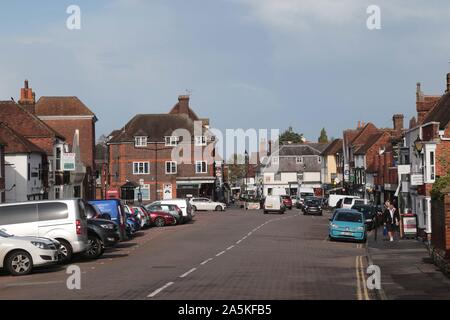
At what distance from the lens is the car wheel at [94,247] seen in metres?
27.3

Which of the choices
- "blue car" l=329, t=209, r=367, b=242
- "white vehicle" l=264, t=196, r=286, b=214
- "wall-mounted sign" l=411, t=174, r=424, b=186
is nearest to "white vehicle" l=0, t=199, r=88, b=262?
"blue car" l=329, t=209, r=367, b=242

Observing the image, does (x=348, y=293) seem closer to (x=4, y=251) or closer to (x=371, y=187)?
(x=4, y=251)

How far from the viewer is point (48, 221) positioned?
81.5ft

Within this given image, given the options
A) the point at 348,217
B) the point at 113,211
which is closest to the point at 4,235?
the point at 113,211

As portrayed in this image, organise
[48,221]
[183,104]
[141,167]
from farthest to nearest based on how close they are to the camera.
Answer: [183,104]
[141,167]
[48,221]

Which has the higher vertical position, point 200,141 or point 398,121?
point 398,121

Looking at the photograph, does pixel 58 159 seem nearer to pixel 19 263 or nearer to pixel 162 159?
pixel 162 159

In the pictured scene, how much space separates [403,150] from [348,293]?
118ft

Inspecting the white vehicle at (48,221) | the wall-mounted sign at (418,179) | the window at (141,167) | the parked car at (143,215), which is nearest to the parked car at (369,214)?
the wall-mounted sign at (418,179)

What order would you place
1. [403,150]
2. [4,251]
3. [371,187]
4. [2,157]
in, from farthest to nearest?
[371,187]
[403,150]
[2,157]
[4,251]

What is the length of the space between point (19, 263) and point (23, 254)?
0.27 metres

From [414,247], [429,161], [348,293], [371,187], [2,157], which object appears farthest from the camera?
[371,187]
